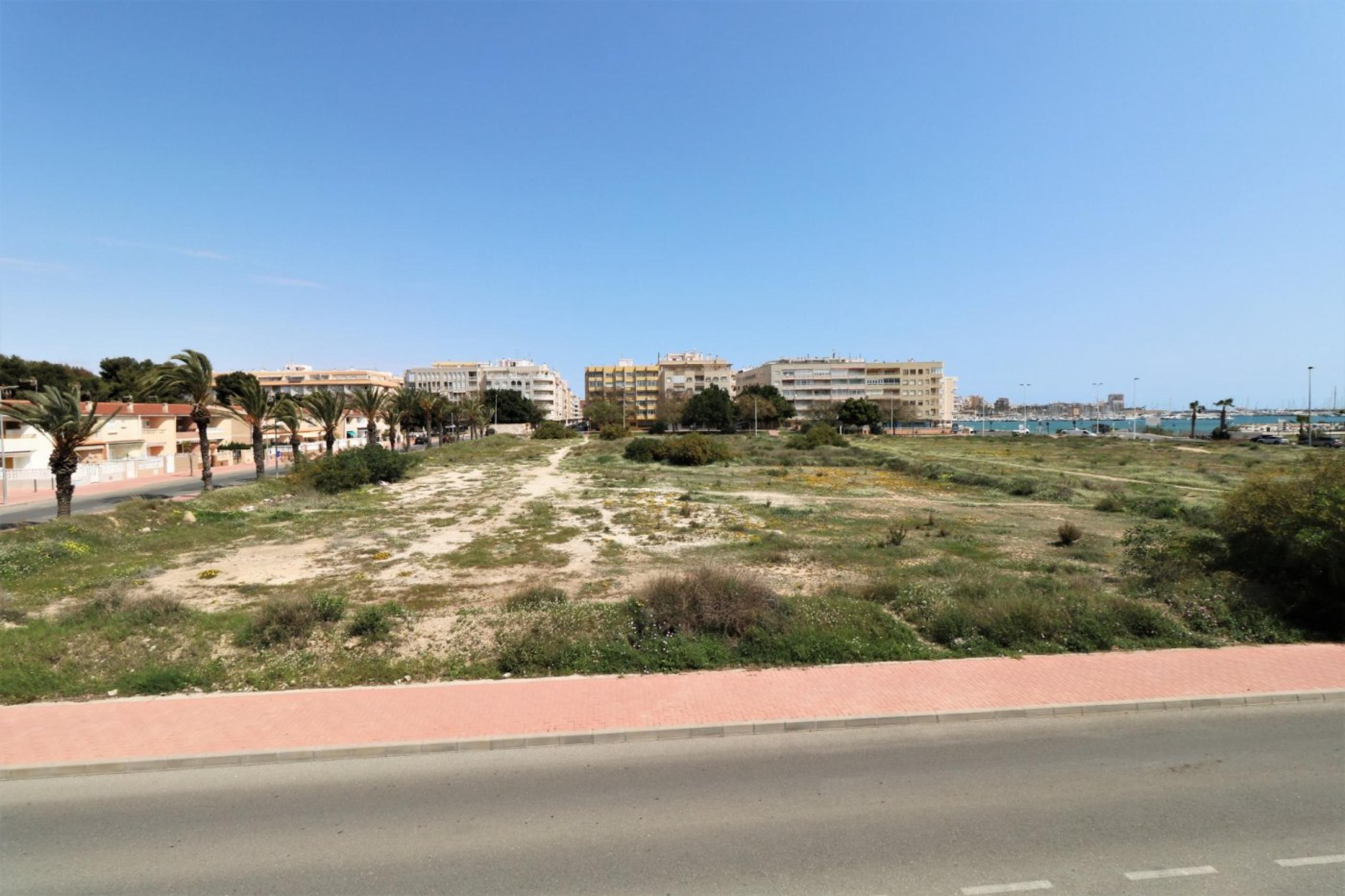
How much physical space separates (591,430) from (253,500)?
103m

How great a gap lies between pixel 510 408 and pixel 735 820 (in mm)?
Result: 132763

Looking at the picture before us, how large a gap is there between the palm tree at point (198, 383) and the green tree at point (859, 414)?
103770 mm

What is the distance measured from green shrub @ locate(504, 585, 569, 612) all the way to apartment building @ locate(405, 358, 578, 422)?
15016cm

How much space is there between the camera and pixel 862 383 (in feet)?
514

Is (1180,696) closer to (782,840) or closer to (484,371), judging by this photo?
(782,840)

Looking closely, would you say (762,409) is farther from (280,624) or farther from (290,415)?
(280,624)

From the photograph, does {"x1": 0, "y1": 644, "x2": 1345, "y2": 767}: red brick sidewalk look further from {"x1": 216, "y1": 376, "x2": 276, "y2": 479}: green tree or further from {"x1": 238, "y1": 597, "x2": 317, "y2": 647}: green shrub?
{"x1": 216, "y1": 376, "x2": 276, "y2": 479}: green tree

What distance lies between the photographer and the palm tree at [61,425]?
24.3m

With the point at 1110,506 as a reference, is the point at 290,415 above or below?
above

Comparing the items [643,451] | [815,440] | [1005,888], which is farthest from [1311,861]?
[815,440]

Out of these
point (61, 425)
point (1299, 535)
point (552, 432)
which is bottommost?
point (1299, 535)

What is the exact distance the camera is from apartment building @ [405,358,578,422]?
165 meters

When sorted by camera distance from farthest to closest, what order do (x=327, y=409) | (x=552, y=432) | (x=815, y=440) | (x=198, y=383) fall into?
(x=552, y=432) < (x=815, y=440) < (x=327, y=409) < (x=198, y=383)

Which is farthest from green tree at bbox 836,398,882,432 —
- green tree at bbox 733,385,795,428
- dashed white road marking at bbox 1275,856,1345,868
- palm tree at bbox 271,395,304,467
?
dashed white road marking at bbox 1275,856,1345,868
